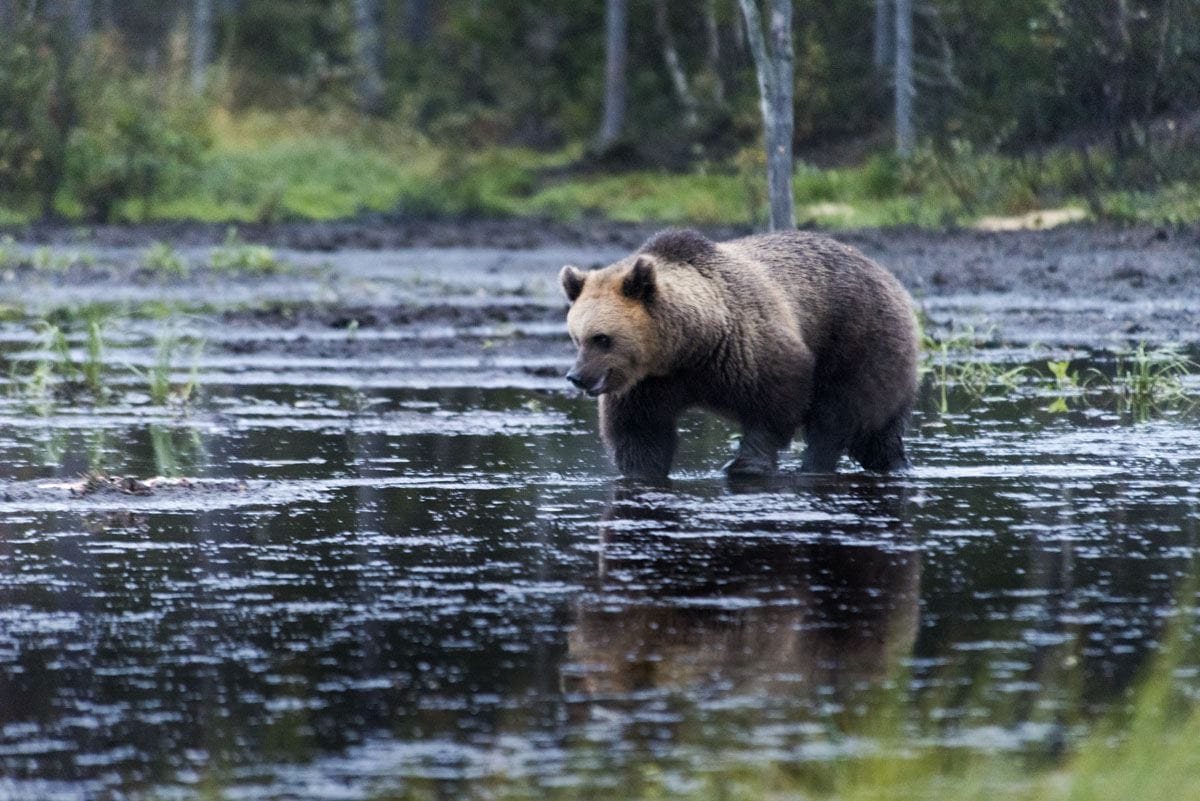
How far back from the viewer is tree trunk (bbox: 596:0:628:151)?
35906mm

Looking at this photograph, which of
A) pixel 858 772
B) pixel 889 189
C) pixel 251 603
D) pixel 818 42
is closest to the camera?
pixel 858 772

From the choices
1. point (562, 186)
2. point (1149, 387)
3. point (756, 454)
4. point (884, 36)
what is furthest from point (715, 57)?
point (756, 454)

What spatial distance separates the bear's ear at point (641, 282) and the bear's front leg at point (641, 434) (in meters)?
0.43

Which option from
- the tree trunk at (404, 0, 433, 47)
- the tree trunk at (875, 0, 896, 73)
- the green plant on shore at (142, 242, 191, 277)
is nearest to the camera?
the green plant on shore at (142, 242, 191, 277)

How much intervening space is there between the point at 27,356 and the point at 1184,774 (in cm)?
1181

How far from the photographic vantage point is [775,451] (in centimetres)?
916

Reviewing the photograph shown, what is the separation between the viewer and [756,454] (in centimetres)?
909

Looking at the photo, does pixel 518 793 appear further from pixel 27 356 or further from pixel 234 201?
pixel 234 201

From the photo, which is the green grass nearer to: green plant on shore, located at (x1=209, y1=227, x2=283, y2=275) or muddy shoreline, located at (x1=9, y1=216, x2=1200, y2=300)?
muddy shoreline, located at (x1=9, y1=216, x2=1200, y2=300)

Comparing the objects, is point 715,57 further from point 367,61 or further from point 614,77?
point 367,61

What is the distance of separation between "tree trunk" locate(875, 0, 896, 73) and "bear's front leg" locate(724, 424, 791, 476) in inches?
993

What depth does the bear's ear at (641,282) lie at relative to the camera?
354 inches

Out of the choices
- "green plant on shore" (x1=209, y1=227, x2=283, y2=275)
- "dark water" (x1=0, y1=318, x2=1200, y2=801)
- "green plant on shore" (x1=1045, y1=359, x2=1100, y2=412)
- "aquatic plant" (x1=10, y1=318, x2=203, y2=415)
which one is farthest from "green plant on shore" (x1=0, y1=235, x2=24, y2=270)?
"green plant on shore" (x1=1045, y1=359, x2=1100, y2=412)

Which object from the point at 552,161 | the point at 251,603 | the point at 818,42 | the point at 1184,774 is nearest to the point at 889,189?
the point at 818,42
